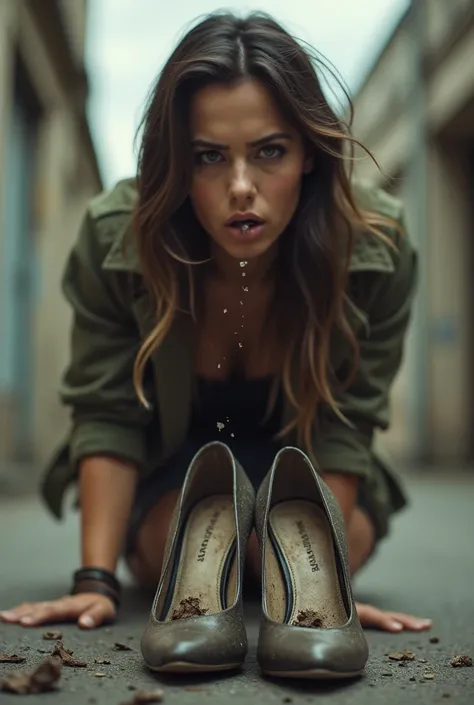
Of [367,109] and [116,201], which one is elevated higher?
[367,109]

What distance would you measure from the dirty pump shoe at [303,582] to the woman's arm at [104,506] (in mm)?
286

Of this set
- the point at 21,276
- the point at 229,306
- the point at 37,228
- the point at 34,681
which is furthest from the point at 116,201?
the point at 37,228

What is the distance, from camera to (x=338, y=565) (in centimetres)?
108

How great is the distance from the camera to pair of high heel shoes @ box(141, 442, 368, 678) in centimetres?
92

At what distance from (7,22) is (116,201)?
2938 mm

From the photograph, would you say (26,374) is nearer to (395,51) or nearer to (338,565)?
(395,51)

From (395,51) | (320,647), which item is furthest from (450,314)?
(320,647)

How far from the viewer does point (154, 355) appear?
4.56 feet

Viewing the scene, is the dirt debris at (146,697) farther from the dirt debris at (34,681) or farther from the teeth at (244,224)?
the teeth at (244,224)

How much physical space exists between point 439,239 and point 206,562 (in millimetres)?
5544

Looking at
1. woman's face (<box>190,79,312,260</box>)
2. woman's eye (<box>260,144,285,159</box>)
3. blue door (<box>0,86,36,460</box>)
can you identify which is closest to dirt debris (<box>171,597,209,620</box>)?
woman's face (<box>190,79,312,260</box>)

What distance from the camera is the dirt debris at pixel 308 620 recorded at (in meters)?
1.00

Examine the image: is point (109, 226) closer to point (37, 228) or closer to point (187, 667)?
point (187, 667)

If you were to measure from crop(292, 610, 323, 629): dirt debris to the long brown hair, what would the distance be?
41 centimetres
